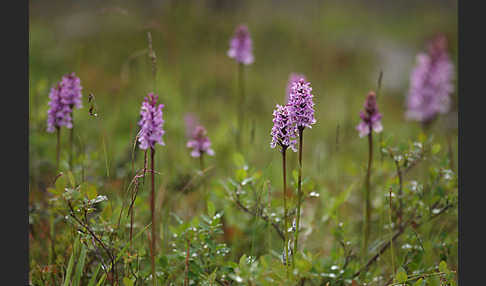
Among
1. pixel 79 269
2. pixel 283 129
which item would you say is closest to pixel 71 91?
pixel 79 269

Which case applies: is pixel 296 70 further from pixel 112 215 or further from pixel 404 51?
pixel 112 215

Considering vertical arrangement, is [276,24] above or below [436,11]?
below

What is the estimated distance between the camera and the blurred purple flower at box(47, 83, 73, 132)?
2.45 meters

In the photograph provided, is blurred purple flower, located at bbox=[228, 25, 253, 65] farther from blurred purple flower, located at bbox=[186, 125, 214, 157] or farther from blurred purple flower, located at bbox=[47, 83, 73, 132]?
blurred purple flower, located at bbox=[47, 83, 73, 132]

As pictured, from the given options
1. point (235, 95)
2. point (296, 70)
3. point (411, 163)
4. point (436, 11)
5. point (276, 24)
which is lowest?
point (411, 163)

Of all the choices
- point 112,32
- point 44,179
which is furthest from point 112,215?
point 112,32

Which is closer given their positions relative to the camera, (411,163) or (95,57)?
(411,163)

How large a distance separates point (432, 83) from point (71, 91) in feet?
12.7

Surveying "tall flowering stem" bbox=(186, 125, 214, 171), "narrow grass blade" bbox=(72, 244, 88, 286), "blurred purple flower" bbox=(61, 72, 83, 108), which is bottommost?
"narrow grass blade" bbox=(72, 244, 88, 286)

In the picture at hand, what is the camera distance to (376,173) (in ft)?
11.1

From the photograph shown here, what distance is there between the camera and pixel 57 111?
2477 millimetres

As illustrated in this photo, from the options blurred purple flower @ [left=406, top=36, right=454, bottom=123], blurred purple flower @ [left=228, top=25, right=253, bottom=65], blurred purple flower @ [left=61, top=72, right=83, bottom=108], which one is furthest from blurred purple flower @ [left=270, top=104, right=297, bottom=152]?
blurred purple flower @ [left=406, top=36, right=454, bottom=123]

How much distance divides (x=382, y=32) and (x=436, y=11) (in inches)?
106

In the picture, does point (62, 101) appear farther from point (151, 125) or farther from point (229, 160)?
point (229, 160)
